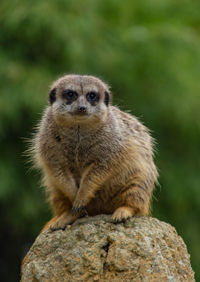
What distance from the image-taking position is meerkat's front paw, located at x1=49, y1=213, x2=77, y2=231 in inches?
208

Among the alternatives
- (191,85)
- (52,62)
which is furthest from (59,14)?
(191,85)

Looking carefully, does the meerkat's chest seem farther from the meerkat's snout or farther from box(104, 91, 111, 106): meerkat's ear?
box(104, 91, 111, 106): meerkat's ear

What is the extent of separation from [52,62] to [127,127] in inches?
180

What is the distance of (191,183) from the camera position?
1059 centimetres

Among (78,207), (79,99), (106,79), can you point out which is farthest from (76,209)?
(106,79)

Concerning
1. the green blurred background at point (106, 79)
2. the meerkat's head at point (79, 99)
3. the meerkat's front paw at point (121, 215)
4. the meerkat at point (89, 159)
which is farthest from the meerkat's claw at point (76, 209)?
the green blurred background at point (106, 79)

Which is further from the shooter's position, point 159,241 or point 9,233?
point 9,233

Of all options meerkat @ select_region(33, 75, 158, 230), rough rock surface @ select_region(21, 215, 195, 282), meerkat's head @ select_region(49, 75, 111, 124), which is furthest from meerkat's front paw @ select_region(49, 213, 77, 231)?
meerkat's head @ select_region(49, 75, 111, 124)

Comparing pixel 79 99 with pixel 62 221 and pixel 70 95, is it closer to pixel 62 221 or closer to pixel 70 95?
pixel 70 95

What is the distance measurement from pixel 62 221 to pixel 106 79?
5.27 metres

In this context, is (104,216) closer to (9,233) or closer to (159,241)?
(159,241)

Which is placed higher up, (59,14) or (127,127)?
(59,14)

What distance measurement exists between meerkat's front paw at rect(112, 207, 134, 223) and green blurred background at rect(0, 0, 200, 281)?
14.3 ft

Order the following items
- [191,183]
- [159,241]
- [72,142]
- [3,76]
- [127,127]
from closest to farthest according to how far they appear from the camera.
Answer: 1. [159,241]
2. [72,142]
3. [127,127]
4. [3,76]
5. [191,183]
